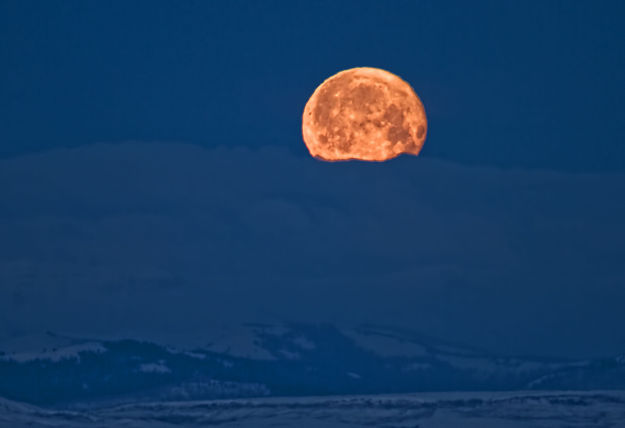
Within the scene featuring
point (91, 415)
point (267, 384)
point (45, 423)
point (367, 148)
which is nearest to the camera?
point (367, 148)

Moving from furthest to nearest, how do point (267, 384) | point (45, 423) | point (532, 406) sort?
point (267, 384)
point (532, 406)
point (45, 423)

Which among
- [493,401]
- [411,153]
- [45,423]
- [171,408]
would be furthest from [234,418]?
[411,153]

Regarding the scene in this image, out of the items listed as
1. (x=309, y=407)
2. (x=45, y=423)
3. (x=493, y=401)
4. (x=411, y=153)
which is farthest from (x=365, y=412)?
(x=411, y=153)

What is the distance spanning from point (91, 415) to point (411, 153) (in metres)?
24.8

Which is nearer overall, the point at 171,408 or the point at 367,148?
the point at 367,148

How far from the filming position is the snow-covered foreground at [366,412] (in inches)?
1773

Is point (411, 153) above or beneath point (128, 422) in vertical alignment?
above

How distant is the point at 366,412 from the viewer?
48.6m

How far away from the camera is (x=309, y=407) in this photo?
51.8 metres

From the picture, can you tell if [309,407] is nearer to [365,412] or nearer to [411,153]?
[365,412]

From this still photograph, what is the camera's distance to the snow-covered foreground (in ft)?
148

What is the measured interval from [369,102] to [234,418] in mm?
23234

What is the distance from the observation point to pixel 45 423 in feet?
143

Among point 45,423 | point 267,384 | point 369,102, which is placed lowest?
point 45,423
